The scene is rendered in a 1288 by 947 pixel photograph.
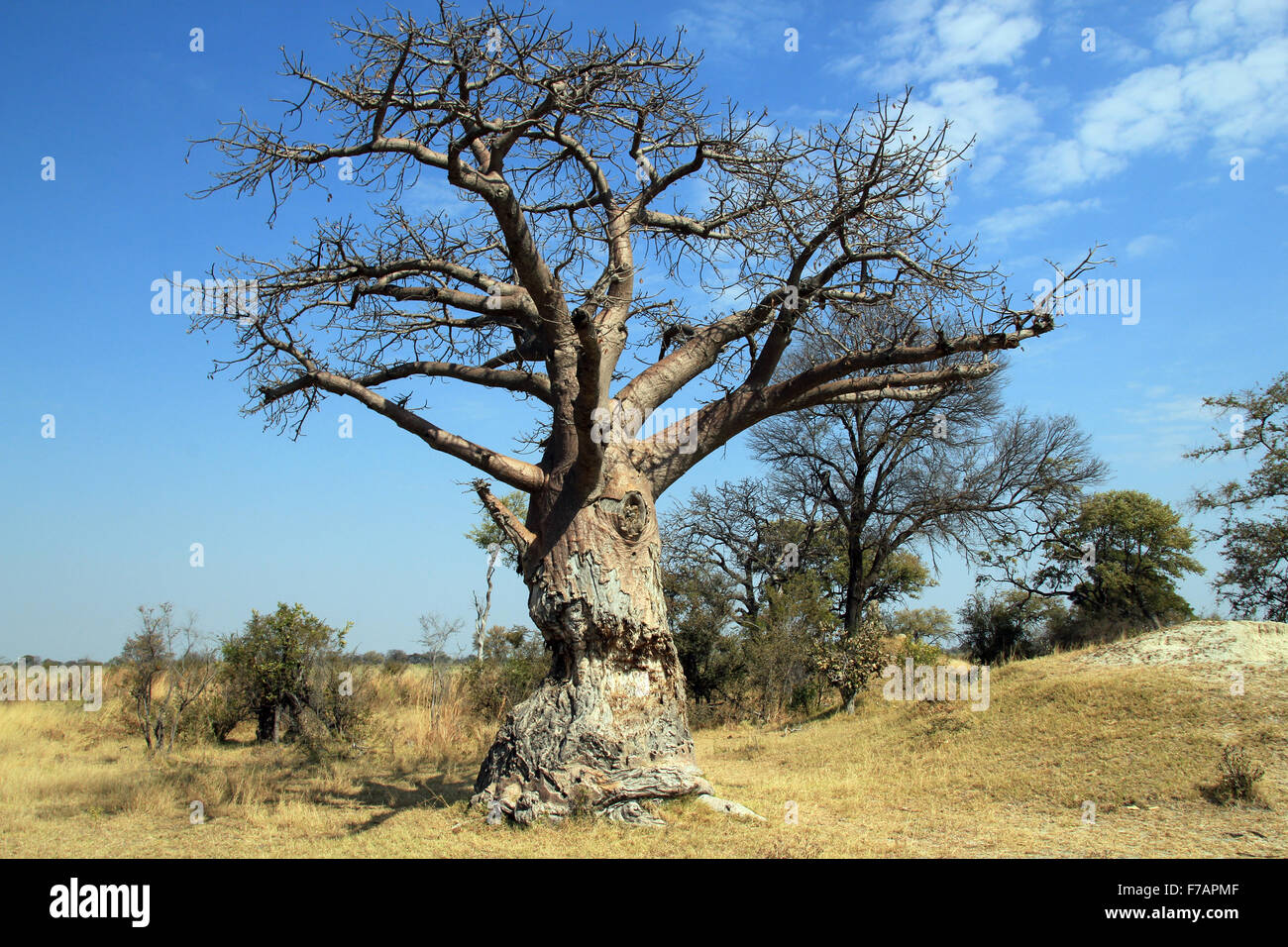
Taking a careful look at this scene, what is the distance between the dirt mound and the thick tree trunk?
594cm

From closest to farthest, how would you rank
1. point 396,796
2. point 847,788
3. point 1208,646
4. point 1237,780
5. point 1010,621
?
point 1237,780 < point 396,796 < point 847,788 < point 1208,646 < point 1010,621

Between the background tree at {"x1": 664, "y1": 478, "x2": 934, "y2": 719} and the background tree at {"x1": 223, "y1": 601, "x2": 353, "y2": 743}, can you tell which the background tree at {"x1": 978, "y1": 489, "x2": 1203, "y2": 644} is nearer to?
the background tree at {"x1": 664, "y1": 478, "x2": 934, "y2": 719}

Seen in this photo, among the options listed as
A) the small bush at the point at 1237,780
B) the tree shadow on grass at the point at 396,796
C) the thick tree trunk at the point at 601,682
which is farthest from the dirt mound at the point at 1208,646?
the tree shadow on grass at the point at 396,796

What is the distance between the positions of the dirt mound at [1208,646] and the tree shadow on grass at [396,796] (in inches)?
290

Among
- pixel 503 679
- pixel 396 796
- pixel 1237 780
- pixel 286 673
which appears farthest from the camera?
pixel 503 679

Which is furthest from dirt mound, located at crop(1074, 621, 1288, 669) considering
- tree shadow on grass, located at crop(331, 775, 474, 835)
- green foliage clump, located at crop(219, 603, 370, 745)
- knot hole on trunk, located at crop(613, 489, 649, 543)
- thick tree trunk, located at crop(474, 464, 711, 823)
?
green foliage clump, located at crop(219, 603, 370, 745)

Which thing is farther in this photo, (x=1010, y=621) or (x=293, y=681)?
(x=1010, y=621)

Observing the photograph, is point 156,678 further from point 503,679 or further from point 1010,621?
point 1010,621

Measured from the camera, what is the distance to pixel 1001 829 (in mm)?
6102

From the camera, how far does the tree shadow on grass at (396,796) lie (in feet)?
21.8

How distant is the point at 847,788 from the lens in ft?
25.8

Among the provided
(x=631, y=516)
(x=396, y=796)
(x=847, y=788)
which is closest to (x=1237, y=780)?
(x=847, y=788)

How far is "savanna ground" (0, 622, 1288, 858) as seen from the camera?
547 centimetres

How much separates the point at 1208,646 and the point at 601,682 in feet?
22.9
